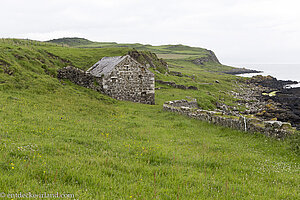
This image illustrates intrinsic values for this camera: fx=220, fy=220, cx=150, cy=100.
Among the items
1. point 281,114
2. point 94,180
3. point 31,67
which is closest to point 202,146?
point 94,180

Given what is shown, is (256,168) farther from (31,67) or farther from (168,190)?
(31,67)

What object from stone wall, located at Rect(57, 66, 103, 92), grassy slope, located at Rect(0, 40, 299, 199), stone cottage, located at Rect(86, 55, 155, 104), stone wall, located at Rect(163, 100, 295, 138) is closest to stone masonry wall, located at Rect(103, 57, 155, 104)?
stone cottage, located at Rect(86, 55, 155, 104)

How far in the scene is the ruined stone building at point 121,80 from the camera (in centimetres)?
2616

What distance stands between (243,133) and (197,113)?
4891 mm

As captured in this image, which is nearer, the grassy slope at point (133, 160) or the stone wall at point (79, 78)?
the grassy slope at point (133, 160)

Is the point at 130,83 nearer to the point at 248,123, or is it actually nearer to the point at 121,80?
the point at 121,80

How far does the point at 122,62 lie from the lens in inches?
1055

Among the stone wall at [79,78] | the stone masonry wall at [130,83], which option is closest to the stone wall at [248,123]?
the stone masonry wall at [130,83]

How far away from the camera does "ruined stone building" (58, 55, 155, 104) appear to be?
26.2 metres

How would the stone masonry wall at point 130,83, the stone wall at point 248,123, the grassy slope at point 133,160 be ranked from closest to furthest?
the grassy slope at point 133,160, the stone wall at point 248,123, the stone masonry wall at point 130,83

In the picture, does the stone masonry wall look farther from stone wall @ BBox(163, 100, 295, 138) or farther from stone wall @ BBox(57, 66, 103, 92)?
stone wall @ BBox(163, 100, 295, 138)

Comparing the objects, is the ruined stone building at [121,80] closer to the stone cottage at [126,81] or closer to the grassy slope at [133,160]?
the stone cottage at [126,81]

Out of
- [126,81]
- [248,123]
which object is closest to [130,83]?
[126,81]

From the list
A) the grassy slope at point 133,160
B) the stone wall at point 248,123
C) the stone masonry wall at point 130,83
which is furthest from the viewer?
the stone masonry wall at point 130,83
